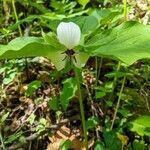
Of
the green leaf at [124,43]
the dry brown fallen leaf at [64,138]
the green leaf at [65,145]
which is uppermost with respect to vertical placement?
the green leaf at [124,43]

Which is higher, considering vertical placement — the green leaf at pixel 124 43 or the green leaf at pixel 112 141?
the green leaf at pixel 124 43

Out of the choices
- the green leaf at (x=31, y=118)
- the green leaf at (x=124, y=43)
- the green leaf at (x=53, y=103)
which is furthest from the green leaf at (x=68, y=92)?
the green leaf at (x=124, y=43)

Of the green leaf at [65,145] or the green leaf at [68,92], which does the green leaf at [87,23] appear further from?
the green leaf at [65,145]

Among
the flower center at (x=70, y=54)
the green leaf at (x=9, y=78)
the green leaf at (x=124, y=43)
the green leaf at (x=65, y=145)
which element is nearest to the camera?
the green leaf at (x=124, y=43)

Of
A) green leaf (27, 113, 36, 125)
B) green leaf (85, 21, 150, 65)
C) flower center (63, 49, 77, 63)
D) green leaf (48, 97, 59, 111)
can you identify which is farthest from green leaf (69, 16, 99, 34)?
green leaf (27, 113, 36, 125)

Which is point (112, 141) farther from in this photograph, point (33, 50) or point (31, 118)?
point (33, 50)

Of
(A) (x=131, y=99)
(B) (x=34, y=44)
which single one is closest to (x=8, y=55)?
(B) (x=34, y=44)
